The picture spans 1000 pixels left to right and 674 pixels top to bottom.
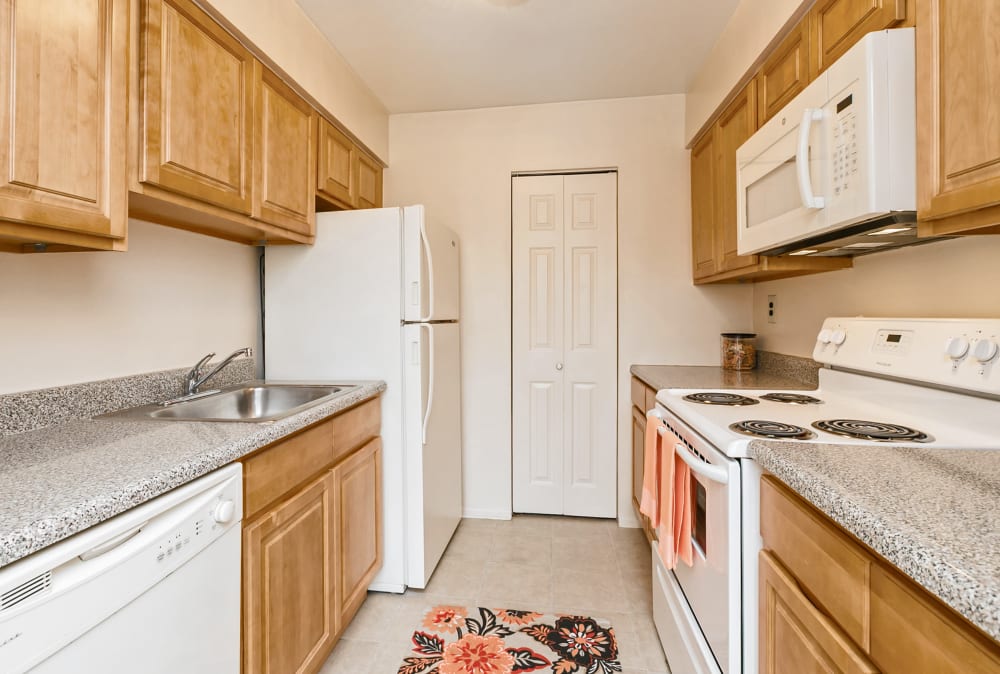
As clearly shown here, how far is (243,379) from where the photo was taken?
202 centimetres

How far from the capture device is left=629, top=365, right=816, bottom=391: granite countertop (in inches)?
74.5

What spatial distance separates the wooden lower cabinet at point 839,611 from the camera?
1.72 ft

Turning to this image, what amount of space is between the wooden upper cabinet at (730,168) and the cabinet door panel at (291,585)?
75.0 inches

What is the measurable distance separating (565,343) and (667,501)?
4.84ft

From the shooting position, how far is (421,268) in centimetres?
198

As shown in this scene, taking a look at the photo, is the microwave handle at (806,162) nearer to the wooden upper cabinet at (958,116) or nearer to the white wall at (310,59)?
the wooden upper cabinet at (958,116)

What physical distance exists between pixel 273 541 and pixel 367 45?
2.17 m

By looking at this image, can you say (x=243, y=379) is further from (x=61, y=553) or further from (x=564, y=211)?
(x=564, y=211)

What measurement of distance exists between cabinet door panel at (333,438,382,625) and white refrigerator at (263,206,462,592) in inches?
3.8

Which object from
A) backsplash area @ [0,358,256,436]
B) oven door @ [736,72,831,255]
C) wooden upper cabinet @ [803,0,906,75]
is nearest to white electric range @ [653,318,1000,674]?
oven door @ [736,72,831,255]

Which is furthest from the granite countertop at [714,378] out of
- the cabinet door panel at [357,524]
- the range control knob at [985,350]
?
the cabinet door panel at [357,524]

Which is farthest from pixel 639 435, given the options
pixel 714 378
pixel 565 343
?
pixel 565 343

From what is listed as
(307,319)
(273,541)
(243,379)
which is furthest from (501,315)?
(273,541)

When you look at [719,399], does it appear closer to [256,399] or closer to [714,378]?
[714,378]
